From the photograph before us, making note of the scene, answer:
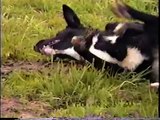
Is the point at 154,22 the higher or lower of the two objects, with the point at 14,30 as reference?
higher

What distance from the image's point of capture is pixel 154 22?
3889mm

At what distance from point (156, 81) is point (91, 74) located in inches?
18.0

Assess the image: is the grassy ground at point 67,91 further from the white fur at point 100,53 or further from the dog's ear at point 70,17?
the dog's ear at point 70,17

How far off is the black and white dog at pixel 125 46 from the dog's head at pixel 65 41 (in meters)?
0.18

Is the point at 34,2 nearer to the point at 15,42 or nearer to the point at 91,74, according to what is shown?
the point at 15,42

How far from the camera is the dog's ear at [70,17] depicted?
4770 mm

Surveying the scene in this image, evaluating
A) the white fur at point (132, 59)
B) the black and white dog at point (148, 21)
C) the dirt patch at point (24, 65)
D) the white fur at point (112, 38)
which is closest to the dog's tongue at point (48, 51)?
the dirt patch at point (24, 65)

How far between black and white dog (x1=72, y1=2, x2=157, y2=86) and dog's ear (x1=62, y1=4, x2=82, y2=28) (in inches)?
15.6

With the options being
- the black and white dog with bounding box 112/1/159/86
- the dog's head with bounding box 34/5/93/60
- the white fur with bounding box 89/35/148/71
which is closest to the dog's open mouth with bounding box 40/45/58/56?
the dog's head with bounding box 34/5/93/60

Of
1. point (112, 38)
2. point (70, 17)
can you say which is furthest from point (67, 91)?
point (70, 17)

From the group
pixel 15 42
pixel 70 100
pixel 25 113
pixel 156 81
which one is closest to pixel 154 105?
pixel 156 81

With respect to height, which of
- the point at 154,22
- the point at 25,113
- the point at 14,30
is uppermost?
the point at 154,22

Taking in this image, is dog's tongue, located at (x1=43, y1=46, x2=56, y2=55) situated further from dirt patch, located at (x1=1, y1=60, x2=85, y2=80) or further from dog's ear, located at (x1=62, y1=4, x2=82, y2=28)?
dog's ear, located at (x1=62, y1=4, x2=82, y2=28)

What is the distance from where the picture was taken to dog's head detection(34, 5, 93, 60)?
456cm
